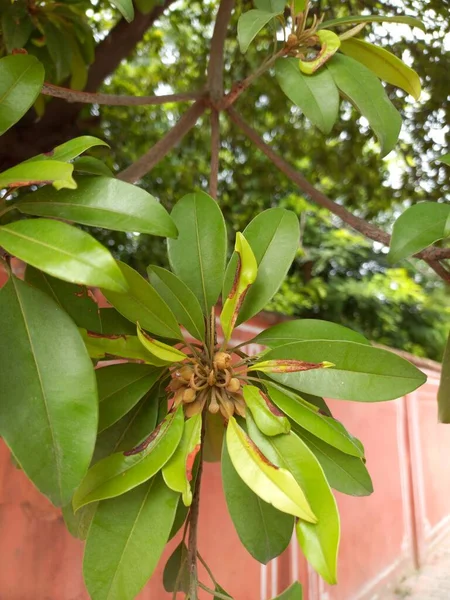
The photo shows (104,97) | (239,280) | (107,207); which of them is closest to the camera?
(107,207)

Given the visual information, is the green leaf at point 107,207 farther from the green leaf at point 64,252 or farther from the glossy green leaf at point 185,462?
the glossy green leaf at point 185,462

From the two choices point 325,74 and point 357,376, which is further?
point 325,74

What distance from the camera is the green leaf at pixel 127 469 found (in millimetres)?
610

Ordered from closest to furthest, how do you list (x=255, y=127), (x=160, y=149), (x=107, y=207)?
(x=107, y=207), (x=160, y=149), (x=255, y=127)

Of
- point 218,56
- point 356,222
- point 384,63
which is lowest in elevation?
point 356,222

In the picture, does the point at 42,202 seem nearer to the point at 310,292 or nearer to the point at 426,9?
the point at 426,9

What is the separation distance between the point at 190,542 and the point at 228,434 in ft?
0.51

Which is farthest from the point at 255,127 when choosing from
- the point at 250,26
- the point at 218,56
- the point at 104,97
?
the point at 250,26

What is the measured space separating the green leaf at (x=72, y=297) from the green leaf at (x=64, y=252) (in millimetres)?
168

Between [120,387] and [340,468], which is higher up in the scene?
[120,387]

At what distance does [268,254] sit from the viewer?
79 cm

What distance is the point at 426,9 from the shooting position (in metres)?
1.73

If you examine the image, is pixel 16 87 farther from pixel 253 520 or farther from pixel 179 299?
pixel 253 520

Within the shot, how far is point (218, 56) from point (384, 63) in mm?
507
